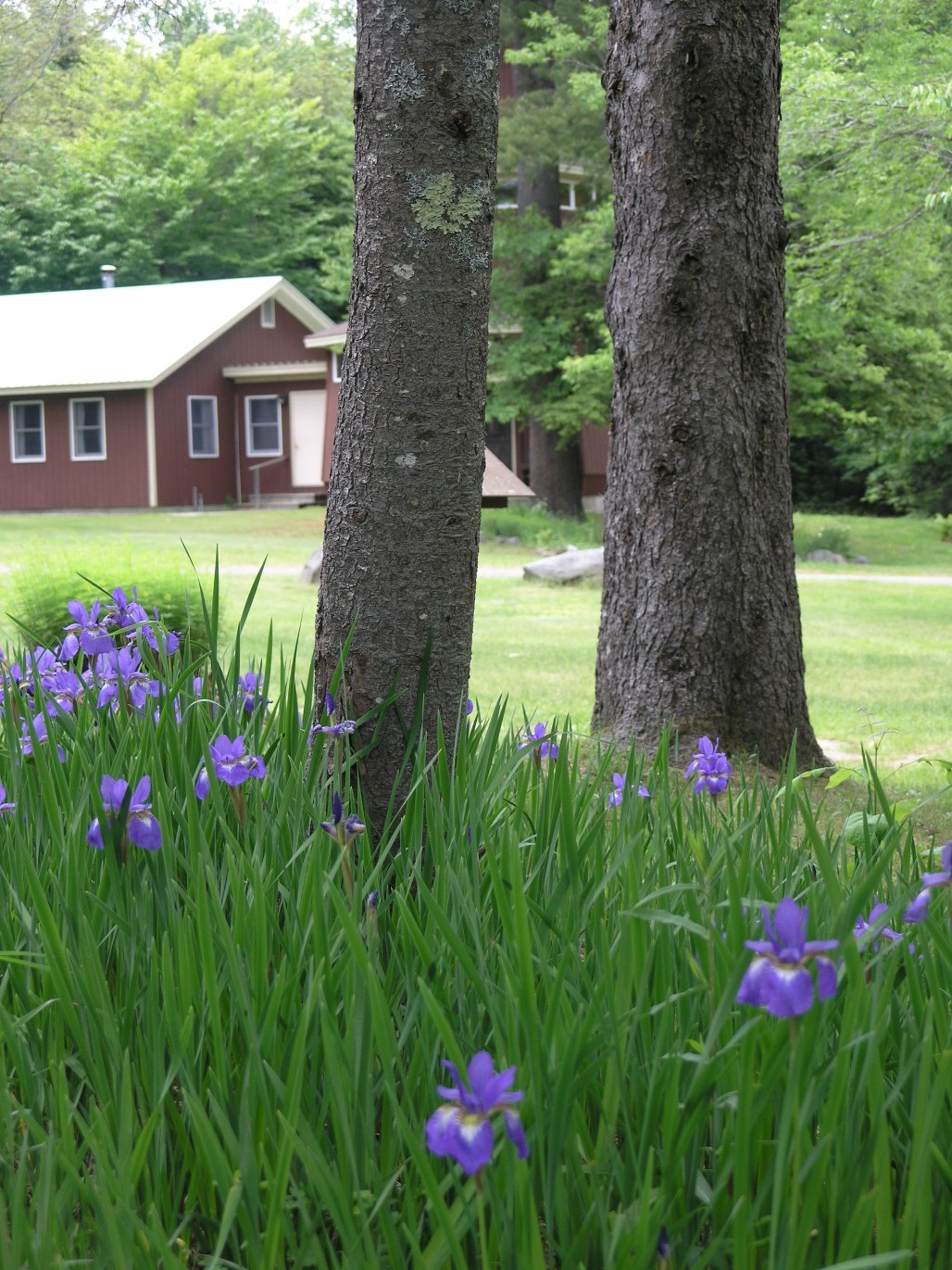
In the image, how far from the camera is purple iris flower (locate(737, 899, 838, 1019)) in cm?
109

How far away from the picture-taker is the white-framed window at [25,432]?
29891 mm

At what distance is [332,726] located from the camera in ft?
7.68

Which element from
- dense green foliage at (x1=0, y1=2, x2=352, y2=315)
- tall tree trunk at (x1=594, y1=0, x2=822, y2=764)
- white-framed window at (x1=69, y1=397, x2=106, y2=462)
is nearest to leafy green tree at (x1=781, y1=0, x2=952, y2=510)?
tall tree trunk at (x1=594, y1=0, x2=822, y2=764)

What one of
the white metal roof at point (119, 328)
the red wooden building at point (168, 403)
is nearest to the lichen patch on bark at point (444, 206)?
the red wooden building at point (168, 403)

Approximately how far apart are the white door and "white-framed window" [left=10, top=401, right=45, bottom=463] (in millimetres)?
5724

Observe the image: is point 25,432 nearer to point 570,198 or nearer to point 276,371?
point 276,371

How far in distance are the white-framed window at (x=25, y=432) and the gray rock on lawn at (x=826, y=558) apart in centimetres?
1797

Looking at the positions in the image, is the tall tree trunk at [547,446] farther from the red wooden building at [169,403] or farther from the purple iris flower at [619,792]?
the purple iris flower at [619,792]

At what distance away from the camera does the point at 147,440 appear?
2867 cm

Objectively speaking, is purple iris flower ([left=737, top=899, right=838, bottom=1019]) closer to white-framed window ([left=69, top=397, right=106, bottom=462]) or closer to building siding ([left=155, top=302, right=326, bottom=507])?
building siding ([left=155, top=302, right=326, bottom=507])

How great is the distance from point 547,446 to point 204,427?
9.16m

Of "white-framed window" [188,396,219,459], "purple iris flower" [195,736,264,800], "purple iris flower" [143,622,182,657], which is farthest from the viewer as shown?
"white-framed window" [188,396,219,459]

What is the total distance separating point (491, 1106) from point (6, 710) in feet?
5.54

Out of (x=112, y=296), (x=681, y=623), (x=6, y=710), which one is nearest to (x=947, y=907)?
(x=6, y=710)
